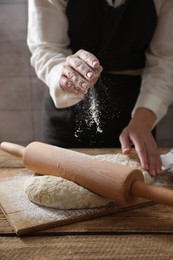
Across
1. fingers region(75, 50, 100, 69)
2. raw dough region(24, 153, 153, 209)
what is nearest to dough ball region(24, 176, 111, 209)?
raw dough region(24, 153, 153, 209)

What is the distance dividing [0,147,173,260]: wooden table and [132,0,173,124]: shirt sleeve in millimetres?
378

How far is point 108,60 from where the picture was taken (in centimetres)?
105

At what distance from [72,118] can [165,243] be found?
57 cm

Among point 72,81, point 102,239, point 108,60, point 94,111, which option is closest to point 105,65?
point 108,60

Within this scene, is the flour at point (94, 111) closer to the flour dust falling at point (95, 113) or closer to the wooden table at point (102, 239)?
the flour dust falling at point (95, 113)

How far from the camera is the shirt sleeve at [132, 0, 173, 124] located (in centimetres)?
99

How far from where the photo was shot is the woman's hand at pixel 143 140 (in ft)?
2.74

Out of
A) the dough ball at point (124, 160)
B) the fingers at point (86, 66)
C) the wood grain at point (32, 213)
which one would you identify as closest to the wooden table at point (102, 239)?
the wood grain at point (32, 213)

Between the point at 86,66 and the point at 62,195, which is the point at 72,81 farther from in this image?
the point at 62,195

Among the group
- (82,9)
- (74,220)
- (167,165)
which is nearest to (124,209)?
(74,220)

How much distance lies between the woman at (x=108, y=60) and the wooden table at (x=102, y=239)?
30 centimetres

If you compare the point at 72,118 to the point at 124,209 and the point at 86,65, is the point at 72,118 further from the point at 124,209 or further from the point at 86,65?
the point at 124,209

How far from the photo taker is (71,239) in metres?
0.59

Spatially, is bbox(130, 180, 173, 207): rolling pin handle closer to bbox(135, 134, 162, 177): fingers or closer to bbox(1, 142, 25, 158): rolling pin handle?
bbox(135, 134, 162, 177): fingers
